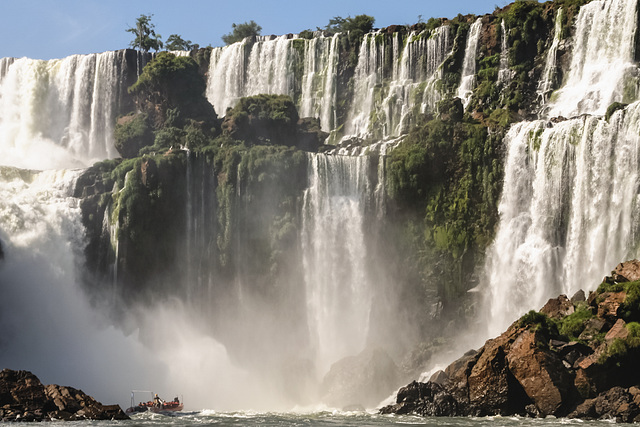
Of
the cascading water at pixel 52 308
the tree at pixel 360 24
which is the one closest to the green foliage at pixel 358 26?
the tree at pixel 360 24

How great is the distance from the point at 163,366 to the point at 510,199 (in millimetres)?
23638

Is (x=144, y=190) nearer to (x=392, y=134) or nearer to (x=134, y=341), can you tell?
(x=134, y=341)

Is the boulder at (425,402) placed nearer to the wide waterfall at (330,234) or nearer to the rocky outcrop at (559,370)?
the rocky outcrop at (559,370)

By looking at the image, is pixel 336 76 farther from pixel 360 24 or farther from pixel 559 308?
pixel 559 308

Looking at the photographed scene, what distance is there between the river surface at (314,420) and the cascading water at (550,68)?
31058mm

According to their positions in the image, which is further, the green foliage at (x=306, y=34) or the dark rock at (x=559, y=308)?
the green foliage at (x=306, y=34)

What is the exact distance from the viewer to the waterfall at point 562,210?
66062mm

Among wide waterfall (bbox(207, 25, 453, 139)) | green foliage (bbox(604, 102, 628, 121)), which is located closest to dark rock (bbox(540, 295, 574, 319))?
green foliage (bbox(604, 102, 628, 121))

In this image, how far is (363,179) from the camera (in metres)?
76.2

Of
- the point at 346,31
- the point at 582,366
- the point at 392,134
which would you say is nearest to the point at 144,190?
the point at 392,134

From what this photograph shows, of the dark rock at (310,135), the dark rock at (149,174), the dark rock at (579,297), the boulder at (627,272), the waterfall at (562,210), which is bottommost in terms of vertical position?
the dark rock at (579,297)

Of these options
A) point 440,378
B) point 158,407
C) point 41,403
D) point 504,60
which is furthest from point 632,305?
point 504,60

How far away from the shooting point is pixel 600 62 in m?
79.1

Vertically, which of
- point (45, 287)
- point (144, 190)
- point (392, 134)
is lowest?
point (45, 287)
